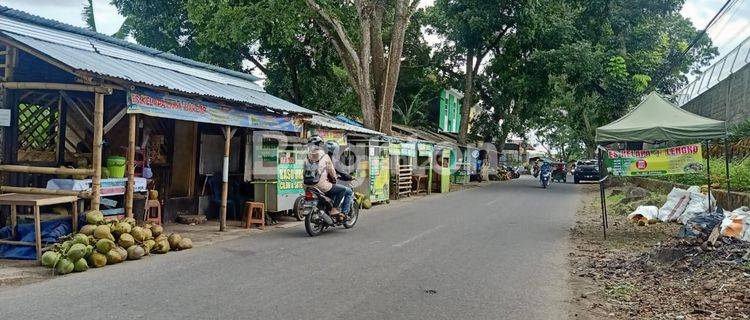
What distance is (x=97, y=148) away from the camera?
7.96 meters

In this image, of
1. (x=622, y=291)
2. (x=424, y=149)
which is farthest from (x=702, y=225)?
(x=424, y=149)

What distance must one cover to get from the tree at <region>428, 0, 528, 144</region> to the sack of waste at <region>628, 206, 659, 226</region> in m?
16.5

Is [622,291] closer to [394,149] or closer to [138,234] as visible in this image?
[138,234]

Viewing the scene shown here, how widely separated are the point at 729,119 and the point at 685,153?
9304mm

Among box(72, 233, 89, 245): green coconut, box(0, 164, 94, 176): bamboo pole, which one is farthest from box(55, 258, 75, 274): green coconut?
box(0, 164, 94, 176): bamboo pole

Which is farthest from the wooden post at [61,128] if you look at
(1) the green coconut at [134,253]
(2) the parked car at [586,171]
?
(2) the parked car at [586,171]

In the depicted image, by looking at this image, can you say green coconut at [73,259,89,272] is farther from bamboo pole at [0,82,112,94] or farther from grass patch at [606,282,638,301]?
grass patch at [606,282,638,301]

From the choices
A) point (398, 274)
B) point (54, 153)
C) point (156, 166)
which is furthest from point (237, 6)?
point (398, 274)

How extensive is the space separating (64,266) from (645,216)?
11.4 meters

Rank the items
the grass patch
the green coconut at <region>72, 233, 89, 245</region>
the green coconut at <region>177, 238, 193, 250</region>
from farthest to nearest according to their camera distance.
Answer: the green coconut at <region>177, 238, 193, 250</region>, the green coconut at <region>72, 233, 89, 245</region>, the grass patch

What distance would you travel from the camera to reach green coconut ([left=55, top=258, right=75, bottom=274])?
21.6 ft

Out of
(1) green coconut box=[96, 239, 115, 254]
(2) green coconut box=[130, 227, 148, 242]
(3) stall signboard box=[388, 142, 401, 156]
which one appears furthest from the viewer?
(3) stall signboard box=[388, 142, 401, 156]

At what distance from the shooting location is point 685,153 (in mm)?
10500

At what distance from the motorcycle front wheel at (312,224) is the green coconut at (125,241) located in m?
3.16
